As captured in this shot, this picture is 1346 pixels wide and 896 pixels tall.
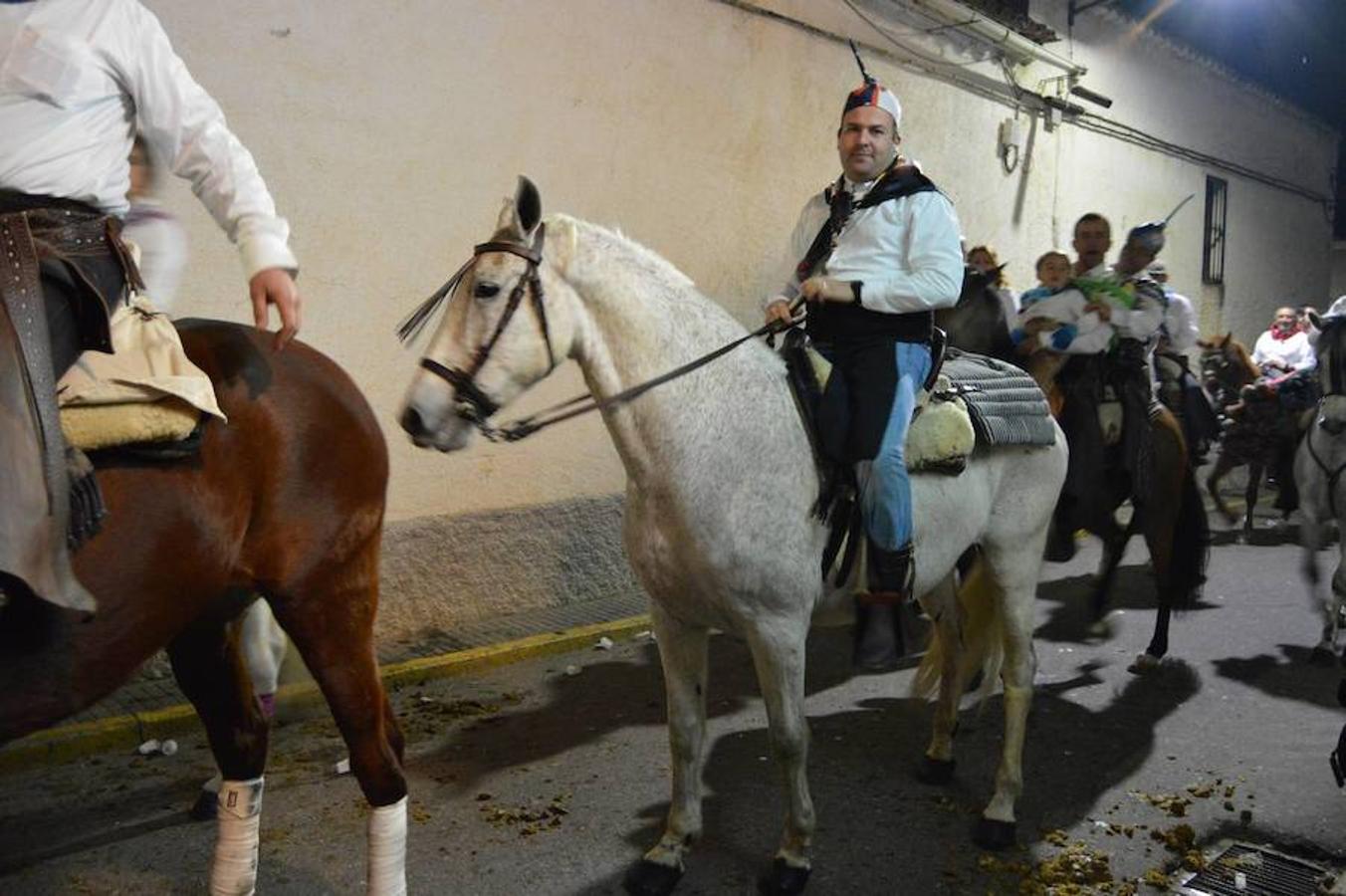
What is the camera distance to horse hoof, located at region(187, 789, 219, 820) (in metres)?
4.06

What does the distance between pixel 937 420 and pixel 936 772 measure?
1643mm

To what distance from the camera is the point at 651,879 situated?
3.50 m

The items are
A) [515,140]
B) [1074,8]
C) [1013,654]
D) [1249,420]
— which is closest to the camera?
[1013,654]

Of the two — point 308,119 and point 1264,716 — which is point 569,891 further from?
point 308,119

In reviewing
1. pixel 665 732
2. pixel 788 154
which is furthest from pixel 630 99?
pixel 665 732

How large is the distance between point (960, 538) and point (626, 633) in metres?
3.17

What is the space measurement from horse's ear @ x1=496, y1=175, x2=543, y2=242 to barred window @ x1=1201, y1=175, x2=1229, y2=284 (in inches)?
622

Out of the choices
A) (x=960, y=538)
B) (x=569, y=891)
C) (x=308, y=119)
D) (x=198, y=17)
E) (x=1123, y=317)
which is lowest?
(x=569, y=891)

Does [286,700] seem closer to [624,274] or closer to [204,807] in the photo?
[204,807]

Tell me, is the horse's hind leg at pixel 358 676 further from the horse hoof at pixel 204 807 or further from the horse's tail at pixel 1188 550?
the horse's tail at pixel 1188 550

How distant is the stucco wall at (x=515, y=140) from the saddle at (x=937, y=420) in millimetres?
3165

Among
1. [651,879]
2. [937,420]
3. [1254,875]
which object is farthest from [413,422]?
[1254,875]

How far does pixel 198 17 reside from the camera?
5.24 metres

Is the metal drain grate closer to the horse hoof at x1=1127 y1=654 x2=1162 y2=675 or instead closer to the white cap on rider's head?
the horse hoof at x1=1127 y1=654 x2=1162 y2=675
